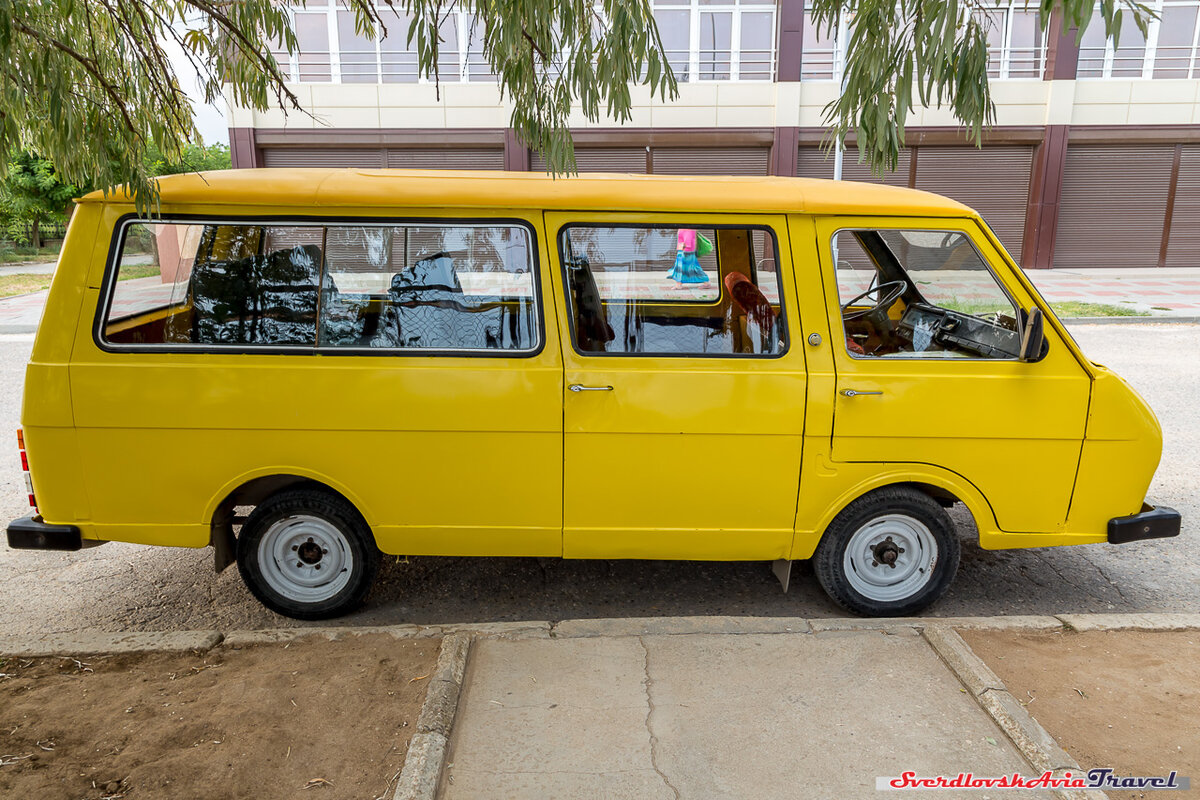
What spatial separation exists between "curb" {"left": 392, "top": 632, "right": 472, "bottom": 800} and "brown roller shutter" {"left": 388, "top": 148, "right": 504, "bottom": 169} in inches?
720

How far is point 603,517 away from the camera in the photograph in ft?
13.3

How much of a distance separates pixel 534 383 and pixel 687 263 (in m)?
1.08

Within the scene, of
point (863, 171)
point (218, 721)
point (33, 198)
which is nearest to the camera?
point (218, 721)

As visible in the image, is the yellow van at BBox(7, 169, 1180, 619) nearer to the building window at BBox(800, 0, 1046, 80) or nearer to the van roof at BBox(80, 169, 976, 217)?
the van roof at BBox(80, 169, 976, 217)

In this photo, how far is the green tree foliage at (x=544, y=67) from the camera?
282 cm

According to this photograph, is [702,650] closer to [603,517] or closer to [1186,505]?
[603,517]

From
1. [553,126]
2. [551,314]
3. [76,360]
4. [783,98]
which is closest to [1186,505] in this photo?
[551,314]

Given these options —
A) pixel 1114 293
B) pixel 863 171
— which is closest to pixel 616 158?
pixel 863 171

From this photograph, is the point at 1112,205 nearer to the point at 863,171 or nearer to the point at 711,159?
the point at 863,171

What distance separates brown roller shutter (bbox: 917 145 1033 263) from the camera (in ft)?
68.5

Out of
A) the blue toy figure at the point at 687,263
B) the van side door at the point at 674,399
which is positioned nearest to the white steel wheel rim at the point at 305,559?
the van side door at the point at 674,399

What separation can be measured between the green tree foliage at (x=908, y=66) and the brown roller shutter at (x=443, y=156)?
720 inches

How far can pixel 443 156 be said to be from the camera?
67.6 feet

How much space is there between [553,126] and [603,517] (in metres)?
1.81
